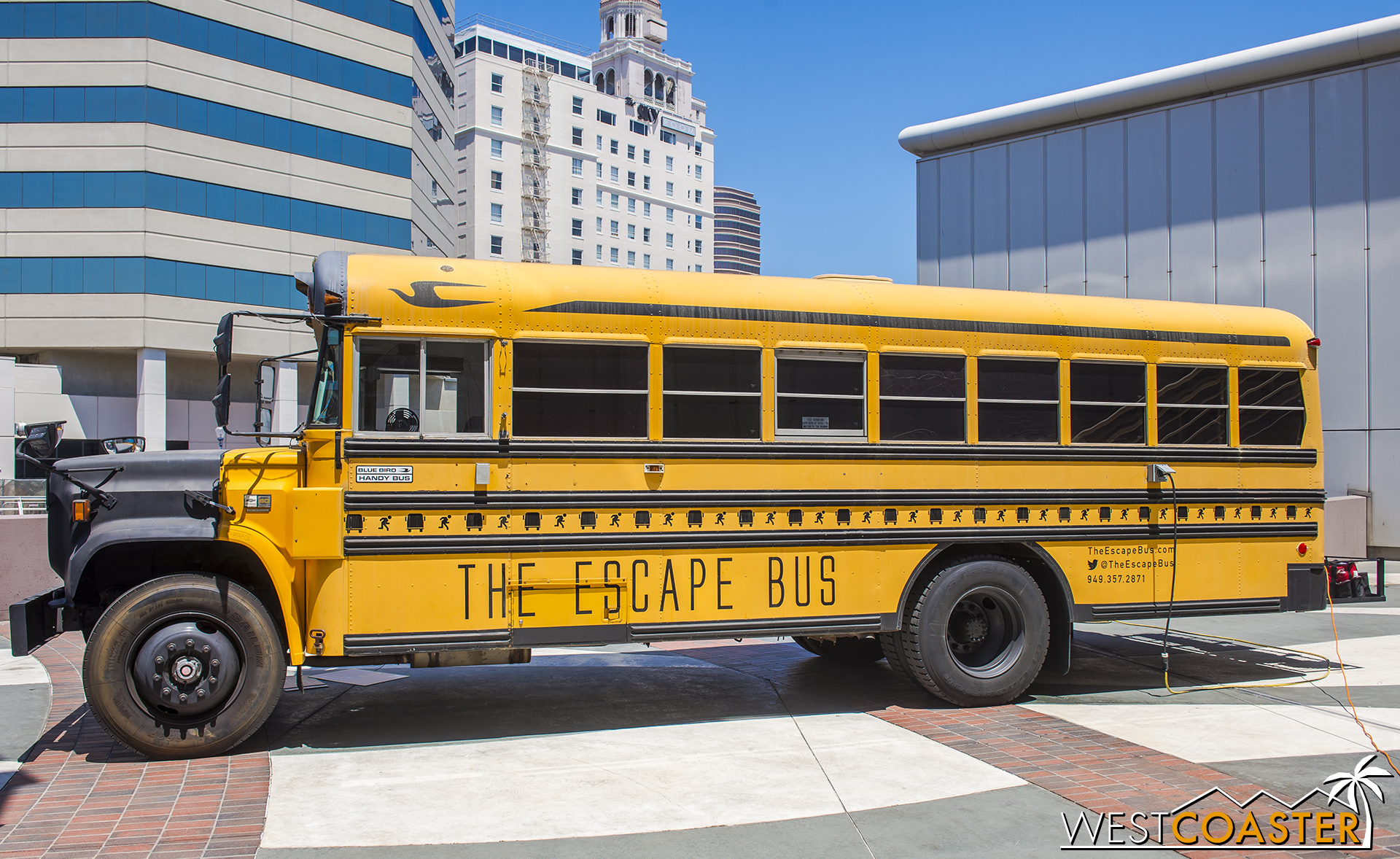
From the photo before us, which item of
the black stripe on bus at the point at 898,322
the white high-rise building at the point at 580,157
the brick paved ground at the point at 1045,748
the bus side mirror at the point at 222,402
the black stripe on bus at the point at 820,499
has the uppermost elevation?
the white high-rise building at the point at 580,157

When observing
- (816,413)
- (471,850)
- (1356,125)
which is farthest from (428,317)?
(1356,125)

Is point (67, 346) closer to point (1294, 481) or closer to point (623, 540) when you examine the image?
point (623, 540)

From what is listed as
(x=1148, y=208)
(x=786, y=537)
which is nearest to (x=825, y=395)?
(x=786, y=537)

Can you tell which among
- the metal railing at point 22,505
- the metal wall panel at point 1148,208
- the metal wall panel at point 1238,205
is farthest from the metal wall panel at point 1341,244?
the metal railing at point 22,505

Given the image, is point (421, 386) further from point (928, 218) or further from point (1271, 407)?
point (928, 218)

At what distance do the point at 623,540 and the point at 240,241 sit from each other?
33.7 m

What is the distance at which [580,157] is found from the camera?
94.6 m

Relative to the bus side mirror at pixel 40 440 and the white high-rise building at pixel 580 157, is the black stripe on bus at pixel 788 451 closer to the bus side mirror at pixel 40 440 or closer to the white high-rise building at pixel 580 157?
the bus side mirror at pixel 40 440

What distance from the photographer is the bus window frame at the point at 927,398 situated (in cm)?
736

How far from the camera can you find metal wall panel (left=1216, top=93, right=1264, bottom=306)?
16922 mm

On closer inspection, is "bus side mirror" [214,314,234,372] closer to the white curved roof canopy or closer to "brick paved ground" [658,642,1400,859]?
"brick paved ground" [658,642,1400,859]

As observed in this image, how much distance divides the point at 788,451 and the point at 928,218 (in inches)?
617

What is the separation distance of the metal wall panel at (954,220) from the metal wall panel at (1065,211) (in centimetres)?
174

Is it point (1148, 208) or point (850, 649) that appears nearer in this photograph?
point (850, 649)
